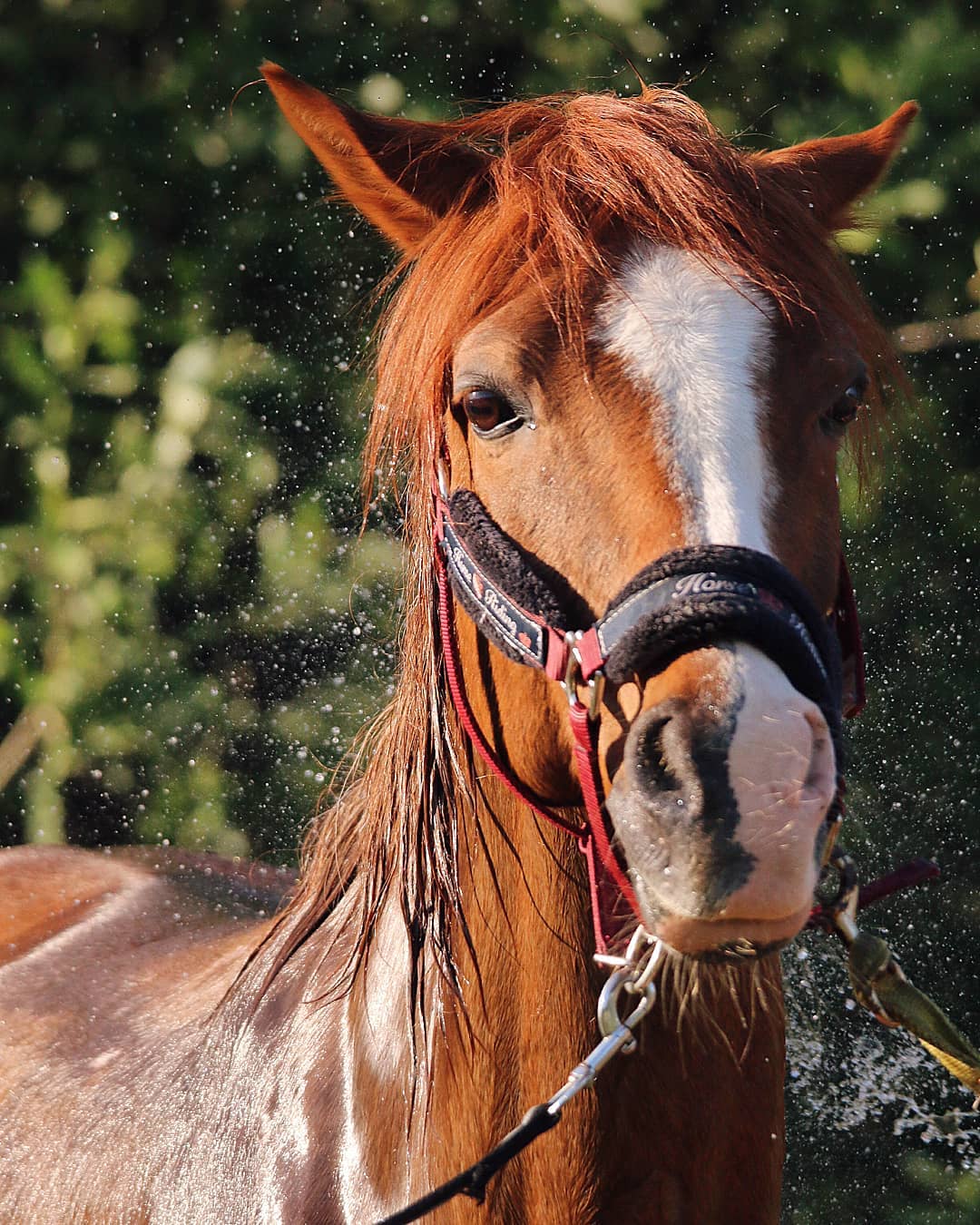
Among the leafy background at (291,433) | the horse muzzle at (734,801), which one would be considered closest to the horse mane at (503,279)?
the horse muzzle at (734,801)

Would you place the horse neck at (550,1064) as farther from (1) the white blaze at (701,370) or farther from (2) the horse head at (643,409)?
(1) the white blaze at (701,370)

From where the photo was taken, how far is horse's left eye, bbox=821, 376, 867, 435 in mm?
1334

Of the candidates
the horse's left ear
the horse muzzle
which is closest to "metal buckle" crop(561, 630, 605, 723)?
the horse muzzle

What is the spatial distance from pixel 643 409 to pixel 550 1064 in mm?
685

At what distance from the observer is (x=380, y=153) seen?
4.87 feet

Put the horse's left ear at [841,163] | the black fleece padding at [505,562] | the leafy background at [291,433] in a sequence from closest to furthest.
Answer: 1. the black fleece padding at [505,562]
2. the horse's left ear at [841,163]
3. the leafy background at [291,433]

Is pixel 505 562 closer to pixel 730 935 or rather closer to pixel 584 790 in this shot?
pixel 584 790

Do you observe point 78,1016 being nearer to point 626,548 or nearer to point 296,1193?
point 296,1193

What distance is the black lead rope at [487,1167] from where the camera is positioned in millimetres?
1207

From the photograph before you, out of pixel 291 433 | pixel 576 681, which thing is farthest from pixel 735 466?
pixel 291 433

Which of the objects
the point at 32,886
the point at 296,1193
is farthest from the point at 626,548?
the point at 32,886

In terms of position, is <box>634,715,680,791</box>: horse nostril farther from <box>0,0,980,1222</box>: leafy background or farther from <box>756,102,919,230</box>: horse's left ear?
<box>0,0,980,1222</box>: leafy background

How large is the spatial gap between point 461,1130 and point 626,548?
0.66 metres

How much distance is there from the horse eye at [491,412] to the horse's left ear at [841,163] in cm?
52
